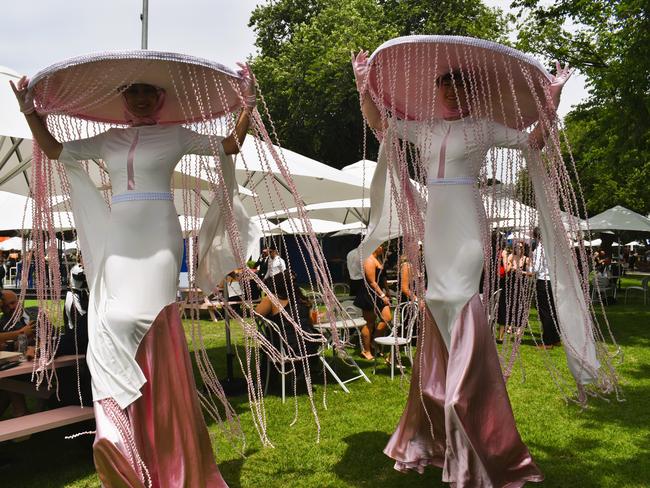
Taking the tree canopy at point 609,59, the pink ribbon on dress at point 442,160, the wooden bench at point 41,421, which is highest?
the tree canopy at point 609,59

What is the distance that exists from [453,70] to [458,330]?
1404mm

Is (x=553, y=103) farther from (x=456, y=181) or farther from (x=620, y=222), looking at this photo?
(x=620, y=222)

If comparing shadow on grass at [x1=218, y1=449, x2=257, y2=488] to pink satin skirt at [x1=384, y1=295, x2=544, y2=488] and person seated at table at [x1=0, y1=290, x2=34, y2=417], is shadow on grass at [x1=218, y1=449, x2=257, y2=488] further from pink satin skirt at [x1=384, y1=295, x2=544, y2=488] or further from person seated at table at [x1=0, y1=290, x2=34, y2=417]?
person seated at table at [x1=0, y1=290, x2=34, y2=417]

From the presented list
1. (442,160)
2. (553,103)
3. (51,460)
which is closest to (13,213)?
(51,460)

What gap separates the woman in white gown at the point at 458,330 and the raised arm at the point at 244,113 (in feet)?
2.41

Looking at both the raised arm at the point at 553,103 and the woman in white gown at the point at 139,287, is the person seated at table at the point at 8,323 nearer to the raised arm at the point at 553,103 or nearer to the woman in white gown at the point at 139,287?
the woman in white gown at the point at 139,287

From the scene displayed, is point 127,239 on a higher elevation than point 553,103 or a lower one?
lower

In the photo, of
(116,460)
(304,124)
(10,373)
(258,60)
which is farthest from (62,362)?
(258,60)

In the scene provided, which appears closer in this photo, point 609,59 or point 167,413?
point 167,413

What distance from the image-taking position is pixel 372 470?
12.9 ft

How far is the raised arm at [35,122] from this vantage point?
2.97 meters

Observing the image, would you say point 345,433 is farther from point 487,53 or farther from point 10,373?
point 487,53

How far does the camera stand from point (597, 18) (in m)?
11.6

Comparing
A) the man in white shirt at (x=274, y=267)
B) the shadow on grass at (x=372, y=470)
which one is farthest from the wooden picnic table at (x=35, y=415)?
the man in white shirt at (x=274, y=267)
